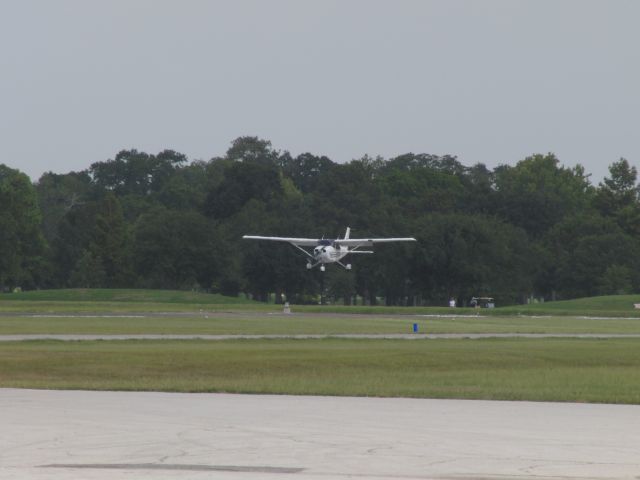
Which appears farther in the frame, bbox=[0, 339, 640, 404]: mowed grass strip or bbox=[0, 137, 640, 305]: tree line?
bbox=[0, 137, 640, 305]: tree line

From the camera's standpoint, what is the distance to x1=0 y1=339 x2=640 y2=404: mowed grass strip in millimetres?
26281

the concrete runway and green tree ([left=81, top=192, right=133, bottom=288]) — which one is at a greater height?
green tree ([left=81, top=192, right=133, bottom=288])

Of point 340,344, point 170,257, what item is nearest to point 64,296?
point 170,257

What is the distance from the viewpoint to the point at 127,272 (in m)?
160

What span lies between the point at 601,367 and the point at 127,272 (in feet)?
425

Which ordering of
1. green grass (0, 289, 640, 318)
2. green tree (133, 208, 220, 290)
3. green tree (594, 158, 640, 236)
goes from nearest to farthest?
green grass (0, 289, 640, 318), green tree (133, 208, 220, 290), green tree (594, 158, 640, 236)

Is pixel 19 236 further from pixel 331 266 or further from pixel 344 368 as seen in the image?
pixel 344 368

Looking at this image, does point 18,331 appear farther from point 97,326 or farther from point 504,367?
point 504,367

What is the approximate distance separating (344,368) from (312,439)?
1661 cm

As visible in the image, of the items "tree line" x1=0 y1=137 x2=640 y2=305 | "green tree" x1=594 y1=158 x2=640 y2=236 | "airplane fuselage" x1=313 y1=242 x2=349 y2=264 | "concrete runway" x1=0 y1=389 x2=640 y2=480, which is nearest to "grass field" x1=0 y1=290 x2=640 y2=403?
"concrete runway" x1=0 y1=389 x2=640 y2=480

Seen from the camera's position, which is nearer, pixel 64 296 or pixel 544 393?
pixel 544 393

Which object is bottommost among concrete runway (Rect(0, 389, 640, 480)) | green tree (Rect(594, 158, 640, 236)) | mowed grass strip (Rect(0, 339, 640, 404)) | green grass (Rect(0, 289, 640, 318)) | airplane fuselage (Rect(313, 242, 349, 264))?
concrete runway (Rect(0, 389, 640, 480))

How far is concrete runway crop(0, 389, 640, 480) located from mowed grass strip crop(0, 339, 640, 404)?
Result: 2.86 meters

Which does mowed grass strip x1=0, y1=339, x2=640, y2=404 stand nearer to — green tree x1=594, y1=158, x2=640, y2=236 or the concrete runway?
the concrete runway
